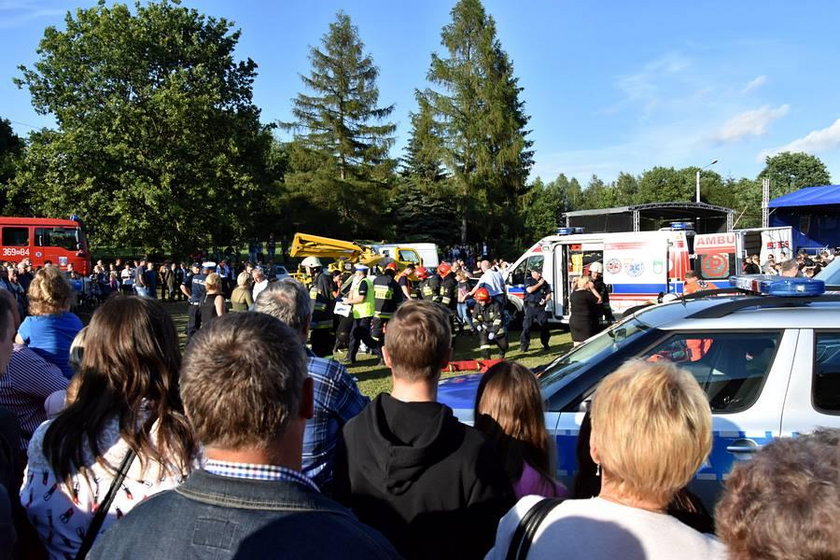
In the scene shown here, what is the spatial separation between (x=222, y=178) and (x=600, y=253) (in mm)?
22629

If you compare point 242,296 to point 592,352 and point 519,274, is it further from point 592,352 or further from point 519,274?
point 519,274


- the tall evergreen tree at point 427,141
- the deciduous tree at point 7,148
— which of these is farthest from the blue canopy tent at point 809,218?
the deciduous tree at point 7,148

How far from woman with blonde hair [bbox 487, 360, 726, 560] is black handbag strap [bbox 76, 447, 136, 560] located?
116 centimetres

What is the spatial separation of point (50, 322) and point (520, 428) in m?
3.34

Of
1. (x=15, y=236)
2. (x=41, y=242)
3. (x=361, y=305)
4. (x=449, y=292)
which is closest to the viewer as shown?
(x=361, y=305)

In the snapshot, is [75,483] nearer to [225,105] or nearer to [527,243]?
[225,105]

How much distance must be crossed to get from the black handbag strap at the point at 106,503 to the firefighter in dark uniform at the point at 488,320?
33.4 ft

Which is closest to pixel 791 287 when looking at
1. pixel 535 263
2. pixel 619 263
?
pixel 619 263

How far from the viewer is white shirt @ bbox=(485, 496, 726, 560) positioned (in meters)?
1.61

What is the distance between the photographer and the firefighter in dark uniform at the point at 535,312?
12648 mm

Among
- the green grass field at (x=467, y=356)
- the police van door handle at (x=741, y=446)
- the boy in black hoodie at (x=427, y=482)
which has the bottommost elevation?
the green grass field at (x=467, y=356)

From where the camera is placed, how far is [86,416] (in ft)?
6.63

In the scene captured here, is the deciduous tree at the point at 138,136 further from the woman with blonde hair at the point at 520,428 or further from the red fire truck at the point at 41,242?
the woman with blonde hair at the point at 520,428

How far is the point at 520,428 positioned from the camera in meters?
2.54
